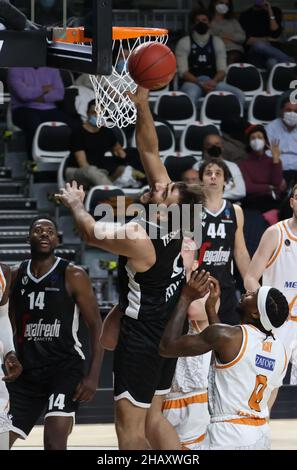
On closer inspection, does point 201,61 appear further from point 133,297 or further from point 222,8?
point 133,297

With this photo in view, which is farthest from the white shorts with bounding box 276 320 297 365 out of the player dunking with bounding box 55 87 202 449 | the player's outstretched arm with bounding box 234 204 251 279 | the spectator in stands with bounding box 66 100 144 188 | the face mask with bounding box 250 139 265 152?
the face mask with bounding box 250 139 265 152

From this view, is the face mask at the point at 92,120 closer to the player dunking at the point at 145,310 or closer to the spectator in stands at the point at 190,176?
the spectator in stands at the point at 190,176

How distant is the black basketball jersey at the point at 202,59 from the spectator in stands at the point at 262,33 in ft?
2.25

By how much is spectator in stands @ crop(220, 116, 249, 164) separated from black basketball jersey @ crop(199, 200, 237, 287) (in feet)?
10.8

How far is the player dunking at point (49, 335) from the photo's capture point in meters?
6.02

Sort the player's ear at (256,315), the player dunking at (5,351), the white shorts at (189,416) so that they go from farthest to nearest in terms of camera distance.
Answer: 1. the white shorts at (189,416)
2. the player dunking at (5,351)
3. the player's ear at (256,315)

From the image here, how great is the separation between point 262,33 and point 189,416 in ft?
23.0

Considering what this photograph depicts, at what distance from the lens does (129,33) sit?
6.29 meters

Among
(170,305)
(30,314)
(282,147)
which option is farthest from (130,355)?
(282,147)

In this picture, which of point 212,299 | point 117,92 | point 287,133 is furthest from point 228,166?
point 212,299

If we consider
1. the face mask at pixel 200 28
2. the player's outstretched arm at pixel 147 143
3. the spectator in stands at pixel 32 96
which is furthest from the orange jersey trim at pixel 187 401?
the face mask at pixel 200 28

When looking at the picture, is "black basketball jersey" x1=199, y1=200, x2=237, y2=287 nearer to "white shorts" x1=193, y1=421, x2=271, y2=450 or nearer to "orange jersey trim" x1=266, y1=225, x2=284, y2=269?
"orange jersey trim" x1=266, y1=225, x2=284, y2=269

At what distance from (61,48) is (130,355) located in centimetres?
146
